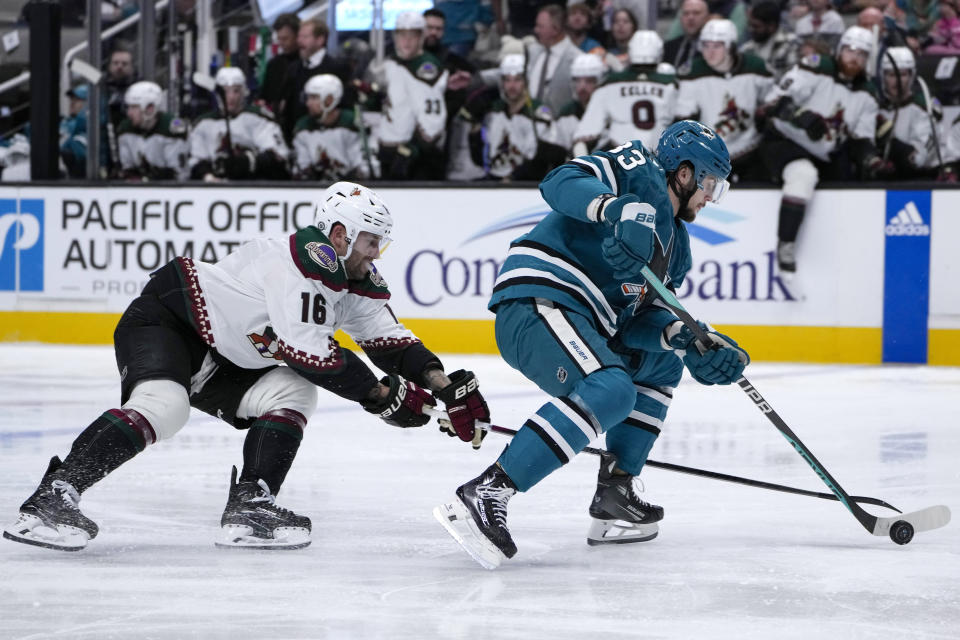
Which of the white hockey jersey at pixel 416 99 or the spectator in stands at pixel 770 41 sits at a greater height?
the spectator in stands at pixel 770 41

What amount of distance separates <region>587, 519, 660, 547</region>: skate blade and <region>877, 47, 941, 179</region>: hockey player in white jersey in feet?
17.1

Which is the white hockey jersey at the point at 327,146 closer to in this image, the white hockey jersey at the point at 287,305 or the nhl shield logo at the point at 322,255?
the white hockey jersey at the point at 287,305

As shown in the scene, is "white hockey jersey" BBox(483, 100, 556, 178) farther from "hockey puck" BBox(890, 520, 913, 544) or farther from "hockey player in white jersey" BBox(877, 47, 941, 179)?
"hockey puck" BBox(890, 520, 913, 544)

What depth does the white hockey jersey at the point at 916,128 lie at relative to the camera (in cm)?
788

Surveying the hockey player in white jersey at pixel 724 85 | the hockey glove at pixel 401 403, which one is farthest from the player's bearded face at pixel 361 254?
the hockey player in white jersey at pixel 724 85

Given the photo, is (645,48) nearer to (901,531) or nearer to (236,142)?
(236,142)

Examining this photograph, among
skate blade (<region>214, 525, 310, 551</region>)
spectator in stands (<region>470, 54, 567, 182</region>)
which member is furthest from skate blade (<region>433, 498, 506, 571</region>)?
spectator in stands (<region>470, 54, 567, 182</region>)

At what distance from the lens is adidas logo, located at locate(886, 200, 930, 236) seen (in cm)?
759

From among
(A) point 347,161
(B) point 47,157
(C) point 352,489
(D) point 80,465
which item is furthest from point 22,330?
(D) point 80,465

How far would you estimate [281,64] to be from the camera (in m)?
8.83

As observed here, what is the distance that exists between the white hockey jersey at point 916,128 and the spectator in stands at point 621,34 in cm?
156

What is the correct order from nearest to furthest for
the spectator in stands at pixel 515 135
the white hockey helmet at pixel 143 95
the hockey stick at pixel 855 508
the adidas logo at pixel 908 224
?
the hockey stick at pixel 855 508 → the adidas logo at pixel 908 224 → the spectator in stands at pixel 515 135 → the white hockey helmet at pixel 143 95

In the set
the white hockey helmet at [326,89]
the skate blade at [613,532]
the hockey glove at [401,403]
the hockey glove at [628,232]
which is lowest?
the skate blade at [613,532]

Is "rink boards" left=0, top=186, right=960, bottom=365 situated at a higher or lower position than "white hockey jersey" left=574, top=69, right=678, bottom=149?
lower
